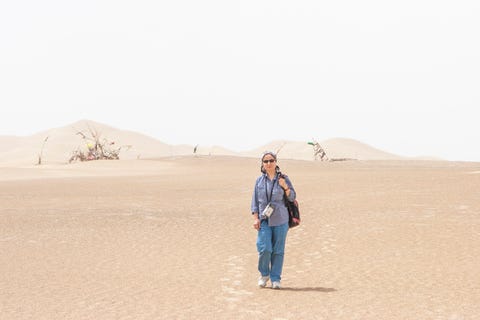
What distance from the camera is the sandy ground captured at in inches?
280

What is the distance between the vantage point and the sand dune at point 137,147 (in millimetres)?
67500

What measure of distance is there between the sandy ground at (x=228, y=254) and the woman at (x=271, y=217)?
0.27 meters

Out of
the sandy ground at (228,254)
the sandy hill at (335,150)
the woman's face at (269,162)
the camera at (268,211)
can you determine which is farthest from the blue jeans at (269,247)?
the sandy hill at (335,150)

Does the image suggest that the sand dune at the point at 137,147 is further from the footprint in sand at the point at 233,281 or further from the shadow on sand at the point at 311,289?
the shadow on sand at the point at 311,289

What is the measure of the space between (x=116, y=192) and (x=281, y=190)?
465 inches

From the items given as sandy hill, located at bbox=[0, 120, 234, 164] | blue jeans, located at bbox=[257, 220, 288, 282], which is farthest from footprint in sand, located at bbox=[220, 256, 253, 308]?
sandy hill, located at bbox=[0, 120, 234, 164]

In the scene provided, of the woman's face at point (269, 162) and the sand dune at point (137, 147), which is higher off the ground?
the sand dune at point (137, 147)

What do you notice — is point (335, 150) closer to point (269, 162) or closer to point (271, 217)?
point (271, 217)

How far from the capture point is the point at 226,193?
18.6 metres

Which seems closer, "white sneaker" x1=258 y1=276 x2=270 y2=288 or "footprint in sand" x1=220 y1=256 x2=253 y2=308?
"footprint in sand" x1=220 y1=256 x2=253 y2=308

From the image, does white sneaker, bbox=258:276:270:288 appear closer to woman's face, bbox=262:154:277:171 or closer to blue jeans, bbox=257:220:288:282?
blue jeans, bbox=257:220:288:282

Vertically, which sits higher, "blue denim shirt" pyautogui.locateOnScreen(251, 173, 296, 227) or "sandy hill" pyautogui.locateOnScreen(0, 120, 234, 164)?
"sandy hill" pyautogui.locateOnScreen(0, 120, 234, 164)

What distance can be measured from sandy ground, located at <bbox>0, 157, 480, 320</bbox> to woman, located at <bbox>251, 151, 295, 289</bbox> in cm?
27

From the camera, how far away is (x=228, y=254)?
402 inches
